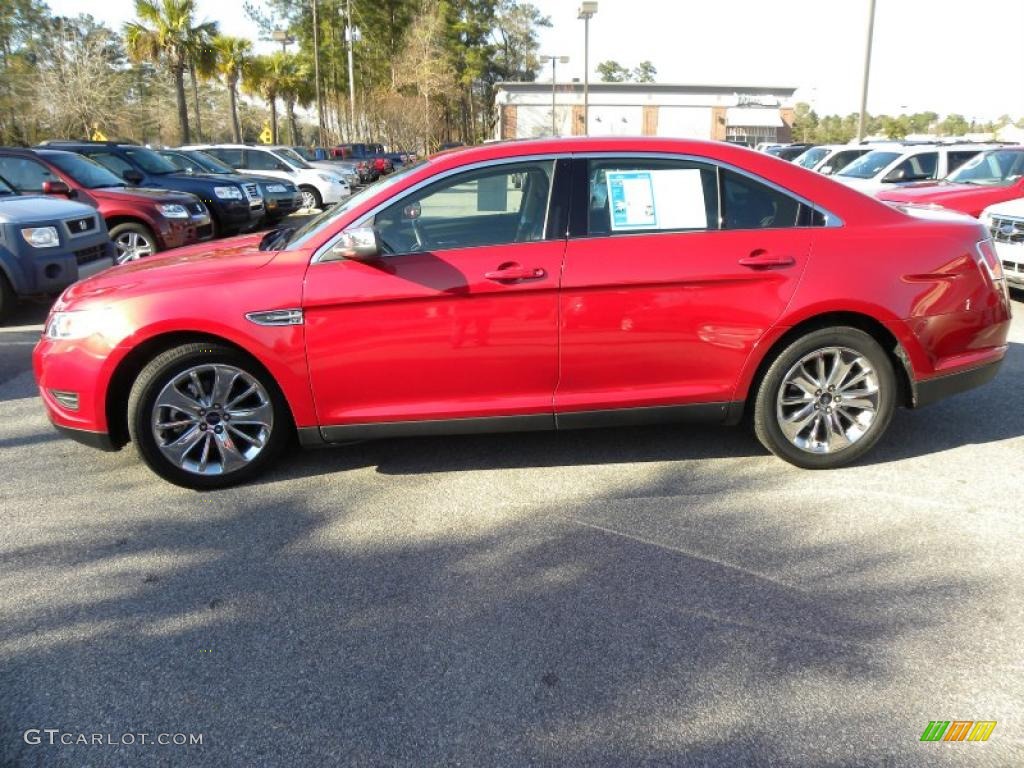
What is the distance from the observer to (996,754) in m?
2.20

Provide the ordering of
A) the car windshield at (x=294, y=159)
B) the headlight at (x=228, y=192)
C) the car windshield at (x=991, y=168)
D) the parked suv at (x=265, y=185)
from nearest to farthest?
1. the car windshield at (x=991, y=168)
2. the headlight at (x=228, y=192)
3. the parked suv at (x=265, y=185)
4. the car windshield at (x=294, y=159)

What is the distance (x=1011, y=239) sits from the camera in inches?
314

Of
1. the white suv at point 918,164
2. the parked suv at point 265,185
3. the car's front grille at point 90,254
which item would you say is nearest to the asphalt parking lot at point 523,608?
the car's front grille at point 90,254

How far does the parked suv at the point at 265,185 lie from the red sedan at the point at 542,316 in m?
11.4

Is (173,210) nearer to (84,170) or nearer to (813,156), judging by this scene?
(84,170)

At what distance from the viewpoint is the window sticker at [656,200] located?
3844 mm

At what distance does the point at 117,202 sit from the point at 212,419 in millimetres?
7209

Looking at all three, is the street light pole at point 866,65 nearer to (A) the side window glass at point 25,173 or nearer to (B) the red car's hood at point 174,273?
(A) the side window glass at point 25,173

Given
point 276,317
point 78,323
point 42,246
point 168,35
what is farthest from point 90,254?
point 168,35

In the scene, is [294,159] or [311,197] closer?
[311,197]

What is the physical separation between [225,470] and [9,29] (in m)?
36.8

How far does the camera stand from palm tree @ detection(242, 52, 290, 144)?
4084 cm

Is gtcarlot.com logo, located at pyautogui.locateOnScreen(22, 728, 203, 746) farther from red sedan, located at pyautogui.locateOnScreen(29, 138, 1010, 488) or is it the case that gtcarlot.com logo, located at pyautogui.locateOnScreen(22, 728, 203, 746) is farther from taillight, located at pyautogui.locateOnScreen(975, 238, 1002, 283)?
taillight, located at pyautogui.locateOnScreen(975, 238, 1002, 283)

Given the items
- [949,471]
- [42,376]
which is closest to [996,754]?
[949,471]
